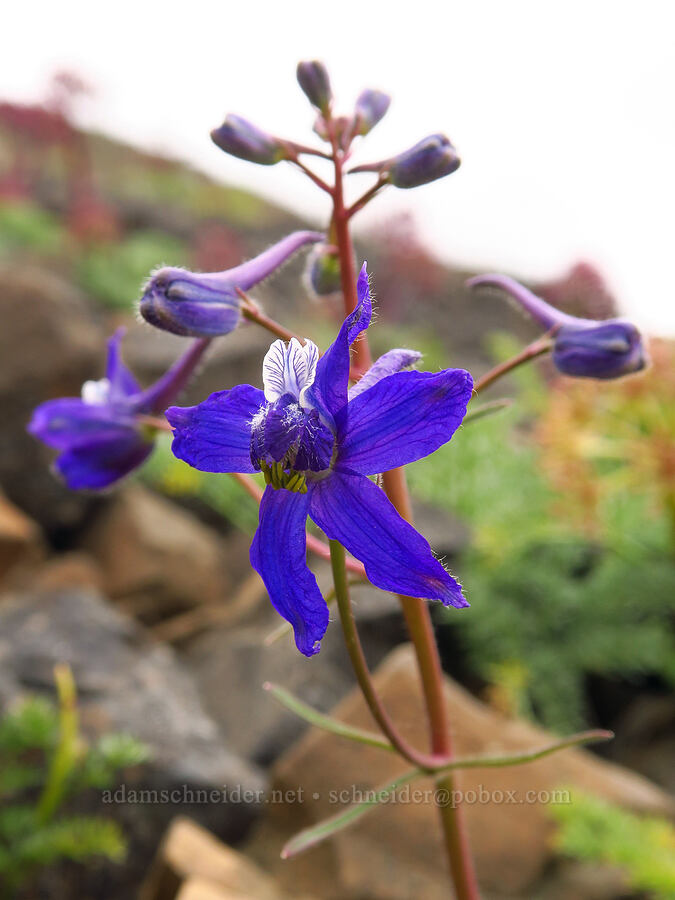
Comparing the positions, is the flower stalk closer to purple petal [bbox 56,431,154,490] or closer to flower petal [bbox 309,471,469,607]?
flower petal [bbox 309,471,469,607]

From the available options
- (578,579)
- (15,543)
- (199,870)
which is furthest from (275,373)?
(15,543)

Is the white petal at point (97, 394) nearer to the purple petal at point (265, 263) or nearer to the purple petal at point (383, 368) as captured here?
the purple petal at point (265, 263)

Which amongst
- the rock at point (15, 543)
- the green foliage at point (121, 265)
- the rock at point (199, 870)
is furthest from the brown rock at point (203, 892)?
the green foliage at point (121, 265)

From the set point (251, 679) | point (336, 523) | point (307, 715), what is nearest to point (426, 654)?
point (307, 715)

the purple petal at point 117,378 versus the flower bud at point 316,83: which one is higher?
the flower bud at point 316,83

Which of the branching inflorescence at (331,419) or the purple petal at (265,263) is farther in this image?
the purple petal at (265,263)

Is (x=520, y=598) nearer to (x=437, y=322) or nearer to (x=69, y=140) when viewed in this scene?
(x=437, y=322)

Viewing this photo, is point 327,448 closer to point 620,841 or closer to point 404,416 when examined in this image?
point 404,416
